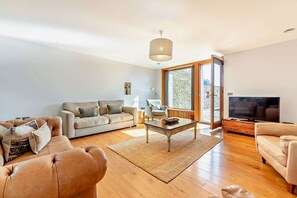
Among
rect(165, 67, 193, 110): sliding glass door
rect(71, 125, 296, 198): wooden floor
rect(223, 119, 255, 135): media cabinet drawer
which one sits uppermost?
rect(165, 67, 193, 110): sliding glass door

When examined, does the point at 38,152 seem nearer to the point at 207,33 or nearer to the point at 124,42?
the point at 124,42

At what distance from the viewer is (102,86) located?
4633mm

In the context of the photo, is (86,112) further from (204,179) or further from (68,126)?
(204,179)

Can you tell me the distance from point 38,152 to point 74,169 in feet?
3.93

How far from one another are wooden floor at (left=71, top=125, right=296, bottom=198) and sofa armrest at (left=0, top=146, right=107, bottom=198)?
3.26 feet

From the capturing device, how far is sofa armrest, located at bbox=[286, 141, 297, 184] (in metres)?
1.46

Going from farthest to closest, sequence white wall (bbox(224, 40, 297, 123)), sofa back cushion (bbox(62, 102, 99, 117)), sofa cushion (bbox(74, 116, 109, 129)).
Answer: sofa back cushion (bbox(62, 102, 99, 117))
sofa cushion (bbox(74, 116, 109, 129))
white wall (bbox(224, 40, 297, 123))

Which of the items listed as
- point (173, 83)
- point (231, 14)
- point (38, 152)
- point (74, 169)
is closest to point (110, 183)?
point (38, 152)

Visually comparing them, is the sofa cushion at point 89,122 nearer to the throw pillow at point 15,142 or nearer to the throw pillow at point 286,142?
the throw pillow at point 15,142

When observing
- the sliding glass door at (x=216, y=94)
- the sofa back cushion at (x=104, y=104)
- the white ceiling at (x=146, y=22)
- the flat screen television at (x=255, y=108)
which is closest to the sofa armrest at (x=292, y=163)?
the white ceiling at (x=146, y=22)

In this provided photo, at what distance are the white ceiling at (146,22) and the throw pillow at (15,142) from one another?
173 centimetres

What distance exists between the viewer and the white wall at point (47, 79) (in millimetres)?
3070

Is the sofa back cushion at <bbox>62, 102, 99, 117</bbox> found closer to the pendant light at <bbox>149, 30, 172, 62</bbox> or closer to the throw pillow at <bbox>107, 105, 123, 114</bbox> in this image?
the throw pillow at <bbox>107, 105, 123, 114</bbox>

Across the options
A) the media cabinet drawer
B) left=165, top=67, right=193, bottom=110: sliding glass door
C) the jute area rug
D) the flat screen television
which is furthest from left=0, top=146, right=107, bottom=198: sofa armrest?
left=165, top=67, right=193, bottom=110: sliding glass door
